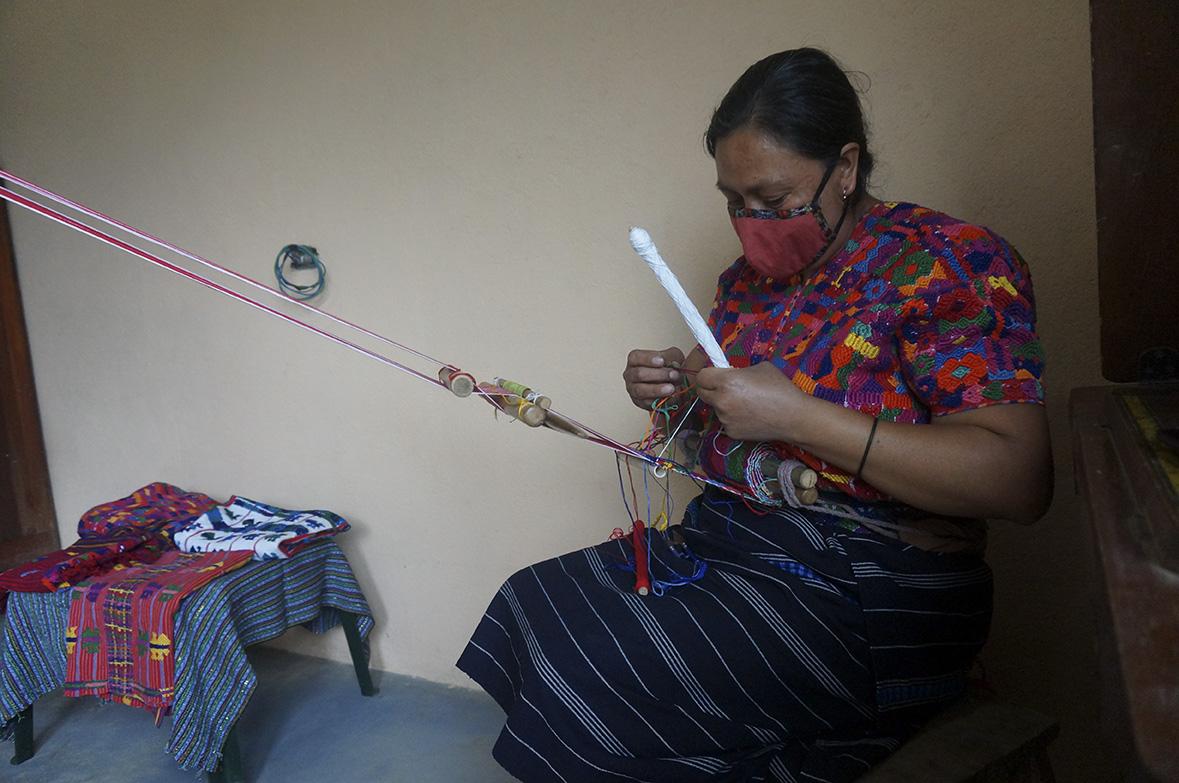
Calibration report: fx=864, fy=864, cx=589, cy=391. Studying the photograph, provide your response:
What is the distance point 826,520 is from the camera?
1115mm

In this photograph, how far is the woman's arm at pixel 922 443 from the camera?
0.96 meters

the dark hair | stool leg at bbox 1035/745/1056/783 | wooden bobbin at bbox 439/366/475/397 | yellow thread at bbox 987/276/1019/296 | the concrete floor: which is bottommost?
the concrete floor

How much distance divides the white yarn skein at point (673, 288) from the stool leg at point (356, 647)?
1.71m

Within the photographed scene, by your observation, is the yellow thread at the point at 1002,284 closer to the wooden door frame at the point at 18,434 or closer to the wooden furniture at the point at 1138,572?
the wooden furniture at the point at 1138,572

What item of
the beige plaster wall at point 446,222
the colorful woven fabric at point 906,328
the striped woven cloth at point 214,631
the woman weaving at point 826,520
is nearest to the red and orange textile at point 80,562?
the striped woven cloth at point 214,631

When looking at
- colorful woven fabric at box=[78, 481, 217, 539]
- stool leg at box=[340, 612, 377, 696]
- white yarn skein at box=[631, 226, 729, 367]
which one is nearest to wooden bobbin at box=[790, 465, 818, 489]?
white yarn skein at box=[631, 226, 729, 367]

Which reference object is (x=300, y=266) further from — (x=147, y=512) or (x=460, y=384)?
(x=460, y=384)

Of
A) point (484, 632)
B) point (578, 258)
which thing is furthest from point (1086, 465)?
point (578, 258)

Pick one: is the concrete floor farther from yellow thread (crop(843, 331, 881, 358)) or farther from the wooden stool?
yellow thread (crop(843, 331, 881, 358))

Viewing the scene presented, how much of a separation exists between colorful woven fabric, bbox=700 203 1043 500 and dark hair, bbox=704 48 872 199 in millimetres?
124

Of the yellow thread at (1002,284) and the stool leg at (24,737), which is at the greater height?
the yellow thread at (1002,284)

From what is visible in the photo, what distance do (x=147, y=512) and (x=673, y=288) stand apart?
2.15m

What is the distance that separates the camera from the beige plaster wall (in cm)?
149

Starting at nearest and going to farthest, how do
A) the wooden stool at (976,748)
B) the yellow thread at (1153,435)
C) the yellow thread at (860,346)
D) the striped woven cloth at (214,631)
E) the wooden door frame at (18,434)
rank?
the yellow thread at (1153,435) → the wooden stool at (976,748) → the yellow thread at (860,346) → the striped woven cloth at (214,631) → the wooden door frame at (18,434)
